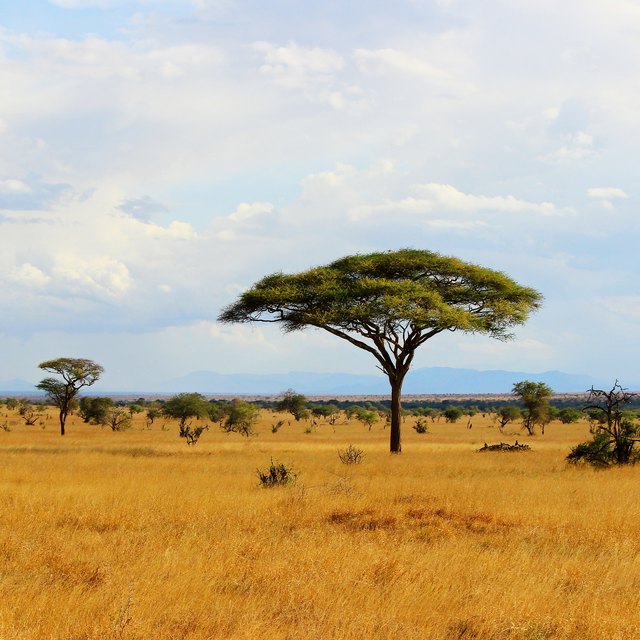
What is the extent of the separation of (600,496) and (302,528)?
8.75 metres

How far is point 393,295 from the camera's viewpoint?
31688 mm

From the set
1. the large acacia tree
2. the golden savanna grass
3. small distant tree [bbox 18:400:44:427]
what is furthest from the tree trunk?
small distant tree [bbox 18:400:44:427]

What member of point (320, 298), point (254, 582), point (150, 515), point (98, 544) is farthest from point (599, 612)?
point (320, 298)

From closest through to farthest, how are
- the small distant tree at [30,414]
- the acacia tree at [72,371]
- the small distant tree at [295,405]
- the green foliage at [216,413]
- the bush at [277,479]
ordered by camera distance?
the bush at [277,479] < the acacia tree at [72,371] < the small distant tree at [30,414] < the green foliage at [216,413] < the small distant tree at [295,405]

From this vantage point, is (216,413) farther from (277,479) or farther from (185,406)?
(277,479)

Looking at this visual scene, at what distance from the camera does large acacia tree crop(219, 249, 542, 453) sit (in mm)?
32375

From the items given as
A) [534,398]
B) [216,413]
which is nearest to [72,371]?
[216,413]

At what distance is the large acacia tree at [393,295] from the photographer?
3238 cm

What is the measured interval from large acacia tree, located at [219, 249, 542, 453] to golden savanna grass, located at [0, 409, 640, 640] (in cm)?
1424

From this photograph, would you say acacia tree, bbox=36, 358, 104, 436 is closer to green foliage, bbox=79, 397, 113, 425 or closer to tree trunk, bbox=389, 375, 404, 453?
green foliage, bbox=79, 397, 113, 425

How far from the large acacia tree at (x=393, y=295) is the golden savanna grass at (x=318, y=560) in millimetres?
14240

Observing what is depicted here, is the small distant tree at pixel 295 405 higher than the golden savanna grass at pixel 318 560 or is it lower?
lower

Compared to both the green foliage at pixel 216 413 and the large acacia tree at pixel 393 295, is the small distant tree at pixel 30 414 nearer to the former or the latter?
the green foliage at pixel 216 413

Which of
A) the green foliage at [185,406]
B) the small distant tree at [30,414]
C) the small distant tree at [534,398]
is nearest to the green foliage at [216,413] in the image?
the green foliage at [185,406]
